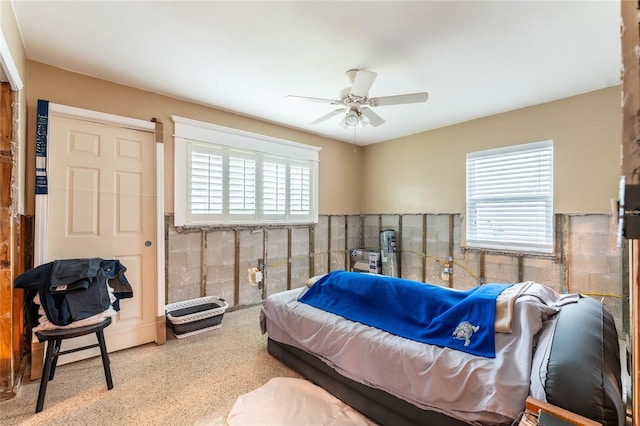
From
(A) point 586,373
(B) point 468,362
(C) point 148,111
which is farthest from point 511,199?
(C) point 148,111

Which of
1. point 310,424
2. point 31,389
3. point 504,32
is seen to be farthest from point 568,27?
point 31,389

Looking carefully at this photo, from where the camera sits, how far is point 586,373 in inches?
45.5

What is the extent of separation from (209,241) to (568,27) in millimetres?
4079

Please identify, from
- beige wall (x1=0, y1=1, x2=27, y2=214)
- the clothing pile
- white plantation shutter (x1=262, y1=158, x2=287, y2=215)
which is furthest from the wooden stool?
white plantation shutter (x1=262, y1=158, x2=287, y2=215)

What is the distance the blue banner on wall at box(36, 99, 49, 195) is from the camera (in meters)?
2.52

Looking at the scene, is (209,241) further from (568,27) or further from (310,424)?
(568,27)

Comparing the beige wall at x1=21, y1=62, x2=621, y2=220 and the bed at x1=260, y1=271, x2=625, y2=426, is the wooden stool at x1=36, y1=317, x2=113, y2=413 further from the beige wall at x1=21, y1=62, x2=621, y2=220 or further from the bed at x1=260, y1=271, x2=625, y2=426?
the bed at x1=260, y1=271, x2=625, y2=426

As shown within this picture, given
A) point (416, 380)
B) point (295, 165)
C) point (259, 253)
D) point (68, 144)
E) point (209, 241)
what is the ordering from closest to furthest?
point (416, 380) → point (68, 144) → point (209, 241) → point (259, 253) → point (295, 165)

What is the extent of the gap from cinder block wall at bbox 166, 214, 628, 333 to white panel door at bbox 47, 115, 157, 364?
41cm

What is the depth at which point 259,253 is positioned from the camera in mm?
4219

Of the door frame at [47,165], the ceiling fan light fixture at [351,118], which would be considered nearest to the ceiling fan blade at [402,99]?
the ceiling fan light fixture at [351,118]

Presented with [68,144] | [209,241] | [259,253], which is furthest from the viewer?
[259,253]

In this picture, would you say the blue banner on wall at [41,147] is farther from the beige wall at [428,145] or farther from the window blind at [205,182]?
the window blind at [205,182]

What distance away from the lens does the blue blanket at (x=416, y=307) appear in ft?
5.65
